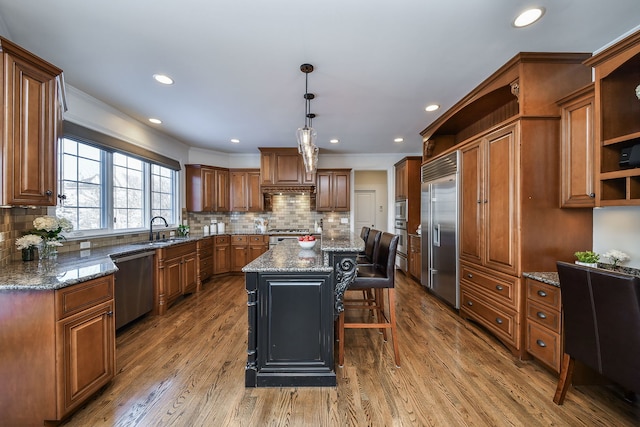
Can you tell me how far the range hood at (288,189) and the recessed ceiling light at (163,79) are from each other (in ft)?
8.68

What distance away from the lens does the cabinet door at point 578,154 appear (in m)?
1.89

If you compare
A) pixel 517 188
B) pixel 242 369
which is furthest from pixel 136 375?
pixel 517 188

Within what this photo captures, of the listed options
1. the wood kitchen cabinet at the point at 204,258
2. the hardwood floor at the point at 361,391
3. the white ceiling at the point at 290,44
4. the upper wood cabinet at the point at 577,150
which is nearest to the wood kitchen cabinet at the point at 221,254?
the wood kitchen cabinet at the point at 204,258

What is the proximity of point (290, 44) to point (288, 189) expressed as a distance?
3333 millimetres

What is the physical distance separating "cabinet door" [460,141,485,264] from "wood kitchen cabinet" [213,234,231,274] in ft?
13.1

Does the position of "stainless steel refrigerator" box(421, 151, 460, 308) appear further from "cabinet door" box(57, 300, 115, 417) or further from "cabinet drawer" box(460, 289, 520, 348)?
"cabinet door" box(57, 300, 115, 417)

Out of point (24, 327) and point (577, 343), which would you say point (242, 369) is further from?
point (577, 343)

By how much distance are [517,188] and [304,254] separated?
1916mm

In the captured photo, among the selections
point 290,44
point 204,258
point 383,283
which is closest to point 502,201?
point 383,283

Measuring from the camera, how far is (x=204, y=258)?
175 inches

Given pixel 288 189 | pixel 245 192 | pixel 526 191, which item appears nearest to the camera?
pixel 526 191

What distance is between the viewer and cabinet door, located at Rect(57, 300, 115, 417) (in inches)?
56.4

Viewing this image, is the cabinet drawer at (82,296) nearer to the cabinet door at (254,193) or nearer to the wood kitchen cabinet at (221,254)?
the wood kitchen cabinet at (221,254)

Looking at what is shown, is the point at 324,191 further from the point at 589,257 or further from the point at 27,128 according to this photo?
the point at 27,128
